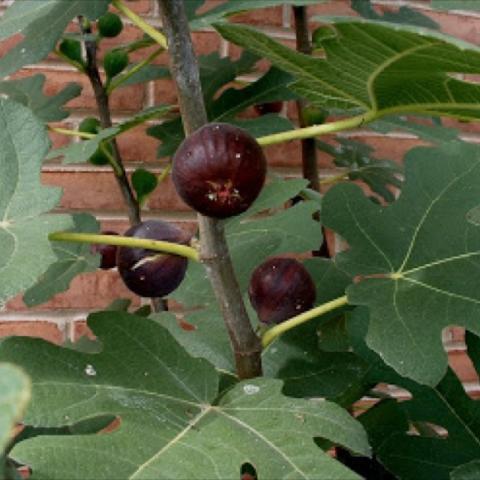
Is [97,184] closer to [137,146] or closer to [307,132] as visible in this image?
[137,146]

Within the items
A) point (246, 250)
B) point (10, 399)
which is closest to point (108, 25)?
point (246, 250)

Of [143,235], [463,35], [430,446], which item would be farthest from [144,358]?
[463,35]

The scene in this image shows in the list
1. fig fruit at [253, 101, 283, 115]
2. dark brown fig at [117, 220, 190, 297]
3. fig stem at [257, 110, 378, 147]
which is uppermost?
fig stem at [257, 110, 378, 147]

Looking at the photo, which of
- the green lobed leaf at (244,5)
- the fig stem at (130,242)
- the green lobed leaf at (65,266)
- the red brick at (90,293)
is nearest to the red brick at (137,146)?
the red brick at (90,293)

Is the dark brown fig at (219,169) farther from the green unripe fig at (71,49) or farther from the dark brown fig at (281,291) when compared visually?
the green unripe fig at (71,49)

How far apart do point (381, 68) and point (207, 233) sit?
0.19 metres

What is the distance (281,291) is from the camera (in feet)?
2.72

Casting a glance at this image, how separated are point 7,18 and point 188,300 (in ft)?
1.15

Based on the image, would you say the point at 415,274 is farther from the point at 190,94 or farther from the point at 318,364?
the point at 190,94

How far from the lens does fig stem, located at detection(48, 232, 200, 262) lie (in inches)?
26.9

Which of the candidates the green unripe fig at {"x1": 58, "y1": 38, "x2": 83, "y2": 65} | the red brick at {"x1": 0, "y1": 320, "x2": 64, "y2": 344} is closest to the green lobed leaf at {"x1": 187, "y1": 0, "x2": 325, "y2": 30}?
the green unripe fig at {"x1": 58, "y1": 38, "x2": 83, "y2": 65}

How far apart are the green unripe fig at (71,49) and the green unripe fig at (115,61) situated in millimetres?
43

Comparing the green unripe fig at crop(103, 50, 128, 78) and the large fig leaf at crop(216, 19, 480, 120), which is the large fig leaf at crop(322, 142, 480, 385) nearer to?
the large fig leaf at crop(216, 19, 480, 120)

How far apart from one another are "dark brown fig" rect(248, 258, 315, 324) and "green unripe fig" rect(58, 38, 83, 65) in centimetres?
51
